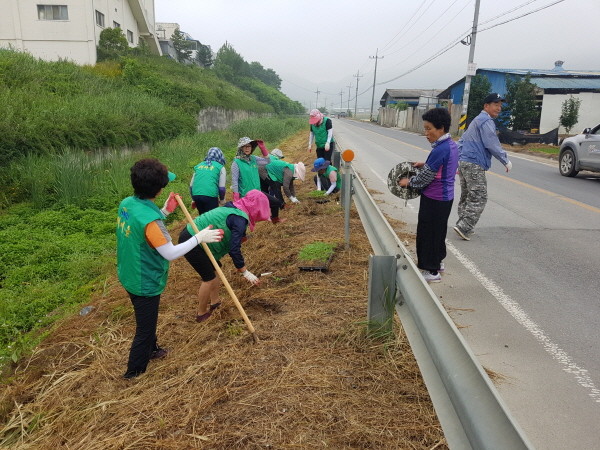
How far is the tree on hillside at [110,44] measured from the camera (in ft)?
94.7

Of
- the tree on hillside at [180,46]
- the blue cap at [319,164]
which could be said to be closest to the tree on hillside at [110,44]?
the blue cap at [319,164]

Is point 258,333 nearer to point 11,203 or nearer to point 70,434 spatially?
point 70,434

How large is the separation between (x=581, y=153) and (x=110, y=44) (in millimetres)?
27582

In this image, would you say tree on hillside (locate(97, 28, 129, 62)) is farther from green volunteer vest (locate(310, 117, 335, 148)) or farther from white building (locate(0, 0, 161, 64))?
green volunteer vest (locate(310, 117, 335, 148))

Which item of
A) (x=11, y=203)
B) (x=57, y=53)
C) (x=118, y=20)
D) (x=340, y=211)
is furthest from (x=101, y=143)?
(x=118, y=20)

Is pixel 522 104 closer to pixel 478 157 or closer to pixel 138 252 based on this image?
pixel 478 157

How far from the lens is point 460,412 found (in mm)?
1477

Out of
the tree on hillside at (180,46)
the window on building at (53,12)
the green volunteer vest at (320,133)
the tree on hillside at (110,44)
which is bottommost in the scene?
the green volunteer vest at (320,133)

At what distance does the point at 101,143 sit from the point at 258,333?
1103 centimetres

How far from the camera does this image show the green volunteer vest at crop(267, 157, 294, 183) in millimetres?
8031

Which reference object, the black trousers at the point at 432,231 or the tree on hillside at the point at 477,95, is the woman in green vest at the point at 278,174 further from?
the tree on hillside at the point at 477,95

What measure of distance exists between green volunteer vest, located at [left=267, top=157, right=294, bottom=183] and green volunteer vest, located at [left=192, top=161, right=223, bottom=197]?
1.85 metres

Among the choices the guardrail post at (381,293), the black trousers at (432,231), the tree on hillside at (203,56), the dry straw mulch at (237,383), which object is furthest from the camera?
the tree on hillside at (203,56)

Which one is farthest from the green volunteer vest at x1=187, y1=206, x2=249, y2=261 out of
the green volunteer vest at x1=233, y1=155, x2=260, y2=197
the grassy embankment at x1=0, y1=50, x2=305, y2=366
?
the green volunteer vest at x1=233, y1=155, x2=260, y2=197
